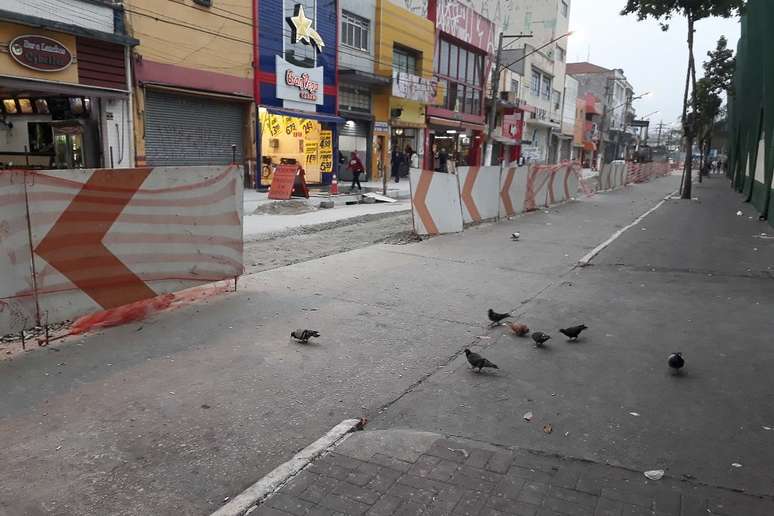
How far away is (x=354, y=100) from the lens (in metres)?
29.1

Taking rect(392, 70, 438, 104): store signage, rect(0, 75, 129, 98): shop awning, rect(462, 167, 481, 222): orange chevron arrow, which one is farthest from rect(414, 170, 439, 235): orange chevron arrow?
rect(392, 70, 438, 104): store signage

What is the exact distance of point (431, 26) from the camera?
109 feet

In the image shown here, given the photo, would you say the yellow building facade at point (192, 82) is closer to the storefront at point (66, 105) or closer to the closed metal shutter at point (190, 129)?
the closed metal shutter at point (190, 129)

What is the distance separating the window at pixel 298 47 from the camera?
23.3 metres

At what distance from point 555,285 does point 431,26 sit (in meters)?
28.7

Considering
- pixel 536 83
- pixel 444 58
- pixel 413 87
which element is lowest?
pixel 413 87

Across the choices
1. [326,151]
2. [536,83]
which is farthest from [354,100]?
[536,83]

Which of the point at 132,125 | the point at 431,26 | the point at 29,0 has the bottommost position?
the point at 132,125

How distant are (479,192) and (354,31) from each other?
55.9 feet

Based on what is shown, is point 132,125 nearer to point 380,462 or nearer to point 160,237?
point 160,237

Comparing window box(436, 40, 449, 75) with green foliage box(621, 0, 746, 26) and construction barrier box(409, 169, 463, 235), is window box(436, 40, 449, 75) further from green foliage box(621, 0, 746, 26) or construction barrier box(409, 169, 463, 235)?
construction barrier box(409, 169, 463, 235)

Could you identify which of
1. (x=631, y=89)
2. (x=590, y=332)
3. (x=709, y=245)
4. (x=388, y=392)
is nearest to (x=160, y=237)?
(x=388, y=392)

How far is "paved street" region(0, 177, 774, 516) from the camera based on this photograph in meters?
3.25

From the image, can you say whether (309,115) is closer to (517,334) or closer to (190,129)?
(190,129)
